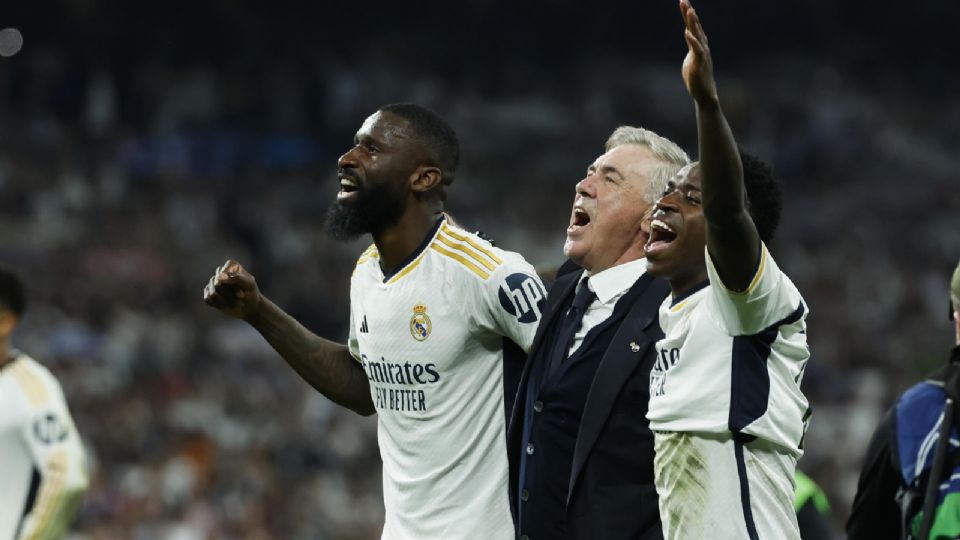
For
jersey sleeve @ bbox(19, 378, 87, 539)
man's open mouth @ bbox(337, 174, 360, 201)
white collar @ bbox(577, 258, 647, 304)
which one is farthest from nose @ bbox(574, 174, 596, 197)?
jersey sleeve @ bbox(19, 378, 87, 539)

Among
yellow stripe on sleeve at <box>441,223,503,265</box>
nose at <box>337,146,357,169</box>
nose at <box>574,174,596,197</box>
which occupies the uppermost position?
nose at <box>574,174,596,197</box>

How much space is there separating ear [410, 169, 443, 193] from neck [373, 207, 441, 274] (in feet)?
0.24

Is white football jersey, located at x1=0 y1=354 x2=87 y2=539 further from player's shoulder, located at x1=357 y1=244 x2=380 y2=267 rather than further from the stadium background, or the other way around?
the stadium background

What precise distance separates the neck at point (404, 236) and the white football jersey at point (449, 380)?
6 centimetres

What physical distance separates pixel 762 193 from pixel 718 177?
0.54 m

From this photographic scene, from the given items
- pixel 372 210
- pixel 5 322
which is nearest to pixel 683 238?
pixel 372 210

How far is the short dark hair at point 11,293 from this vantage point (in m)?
6.68

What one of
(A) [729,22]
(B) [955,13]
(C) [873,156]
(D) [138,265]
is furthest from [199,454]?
(B) [955,13]

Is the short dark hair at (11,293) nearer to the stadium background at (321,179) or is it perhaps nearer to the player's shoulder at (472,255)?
the player's shoulder at (472,255)

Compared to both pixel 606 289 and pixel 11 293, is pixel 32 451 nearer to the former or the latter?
pixel 11 293

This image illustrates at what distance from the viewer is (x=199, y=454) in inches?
514

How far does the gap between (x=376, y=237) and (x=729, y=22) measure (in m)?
16.9

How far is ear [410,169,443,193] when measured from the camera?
5270 mm

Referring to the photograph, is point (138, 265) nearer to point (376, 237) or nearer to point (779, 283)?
point (376, 237)
